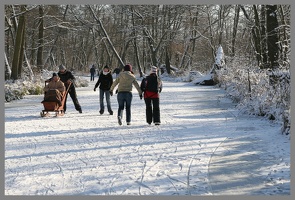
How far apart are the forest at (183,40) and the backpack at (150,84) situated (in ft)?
11.7

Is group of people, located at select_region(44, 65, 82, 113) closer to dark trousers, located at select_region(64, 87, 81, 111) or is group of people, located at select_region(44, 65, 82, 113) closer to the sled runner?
dark trousers, located at select_region(64, 87, 81, 111)

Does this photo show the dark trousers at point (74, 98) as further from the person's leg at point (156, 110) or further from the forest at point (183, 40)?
the forest at point (183, 40)

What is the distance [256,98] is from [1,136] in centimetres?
847

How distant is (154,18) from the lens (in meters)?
45.6

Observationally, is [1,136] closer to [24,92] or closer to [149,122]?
[149,122]

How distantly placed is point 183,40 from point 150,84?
1535 inches

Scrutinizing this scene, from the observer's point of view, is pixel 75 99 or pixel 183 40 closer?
pixel 75 99

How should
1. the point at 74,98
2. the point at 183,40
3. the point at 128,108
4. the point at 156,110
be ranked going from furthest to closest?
the point at 183,40 < the point at 74,98 < the point at 128,108 < the point at 156,110

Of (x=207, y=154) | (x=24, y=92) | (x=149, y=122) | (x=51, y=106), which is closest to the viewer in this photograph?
(x=207, y=154)

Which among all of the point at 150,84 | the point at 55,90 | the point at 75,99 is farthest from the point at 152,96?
the point at 75,99

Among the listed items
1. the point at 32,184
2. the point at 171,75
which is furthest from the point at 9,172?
the point at 171,75

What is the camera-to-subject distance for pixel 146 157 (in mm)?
7543

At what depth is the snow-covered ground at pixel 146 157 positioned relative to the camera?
586 cm

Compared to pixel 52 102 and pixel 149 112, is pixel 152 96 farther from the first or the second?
pixel 52 102
